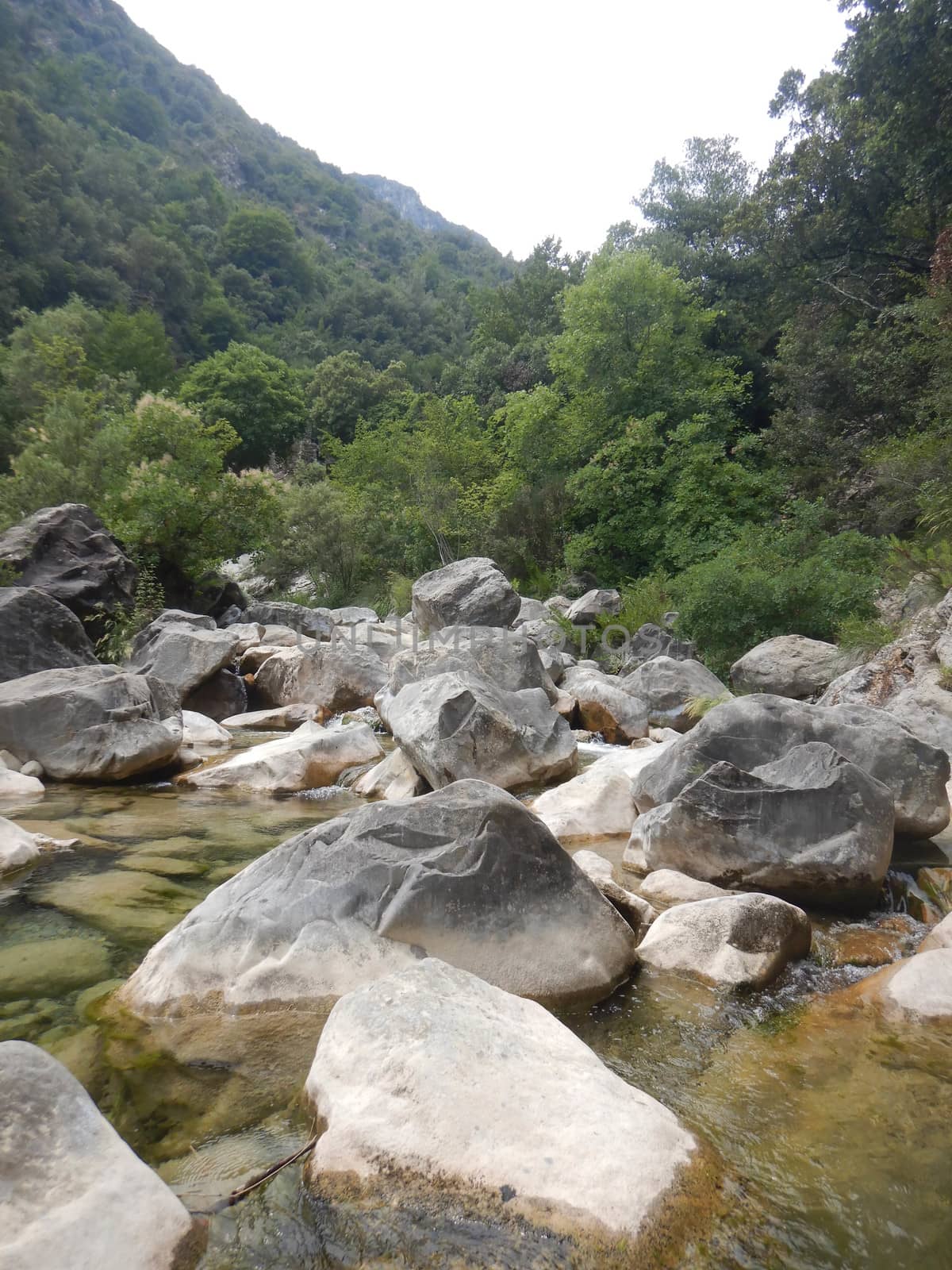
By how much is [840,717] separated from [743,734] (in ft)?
2.95

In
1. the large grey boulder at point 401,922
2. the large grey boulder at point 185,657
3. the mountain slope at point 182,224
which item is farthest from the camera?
the mountain slope at point 182,224

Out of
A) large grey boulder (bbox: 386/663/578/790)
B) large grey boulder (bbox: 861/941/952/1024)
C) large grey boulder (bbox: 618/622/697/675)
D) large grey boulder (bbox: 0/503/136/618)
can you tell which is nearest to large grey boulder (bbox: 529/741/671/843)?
large grey boulder (bbox: 386/663/578/790)

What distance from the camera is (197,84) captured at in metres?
92.8

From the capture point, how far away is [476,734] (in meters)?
7.09

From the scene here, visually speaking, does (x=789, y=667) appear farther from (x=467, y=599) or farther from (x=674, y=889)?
(x=674, y=889)

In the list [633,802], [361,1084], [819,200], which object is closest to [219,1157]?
[361,1084]

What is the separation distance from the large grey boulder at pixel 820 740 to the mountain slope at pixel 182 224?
42.3 metres

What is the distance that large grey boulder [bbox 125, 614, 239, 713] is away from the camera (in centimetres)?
1166

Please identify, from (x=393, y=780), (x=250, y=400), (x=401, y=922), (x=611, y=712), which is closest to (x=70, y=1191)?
(x=401, y=922)

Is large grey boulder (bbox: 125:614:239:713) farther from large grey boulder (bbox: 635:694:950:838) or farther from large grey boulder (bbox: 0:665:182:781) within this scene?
large grey boulder (bbox: 635:694:950:838)

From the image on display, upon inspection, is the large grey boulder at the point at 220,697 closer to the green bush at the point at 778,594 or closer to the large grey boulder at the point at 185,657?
the large grey boulder at the point at 185,657

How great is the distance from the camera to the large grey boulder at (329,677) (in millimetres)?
12164

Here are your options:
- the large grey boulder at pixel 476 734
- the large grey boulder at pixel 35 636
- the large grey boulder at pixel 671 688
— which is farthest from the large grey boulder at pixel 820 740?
the large grey boulder at pixel 35 636

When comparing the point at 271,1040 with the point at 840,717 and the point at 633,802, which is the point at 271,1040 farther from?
the point at 840,717
